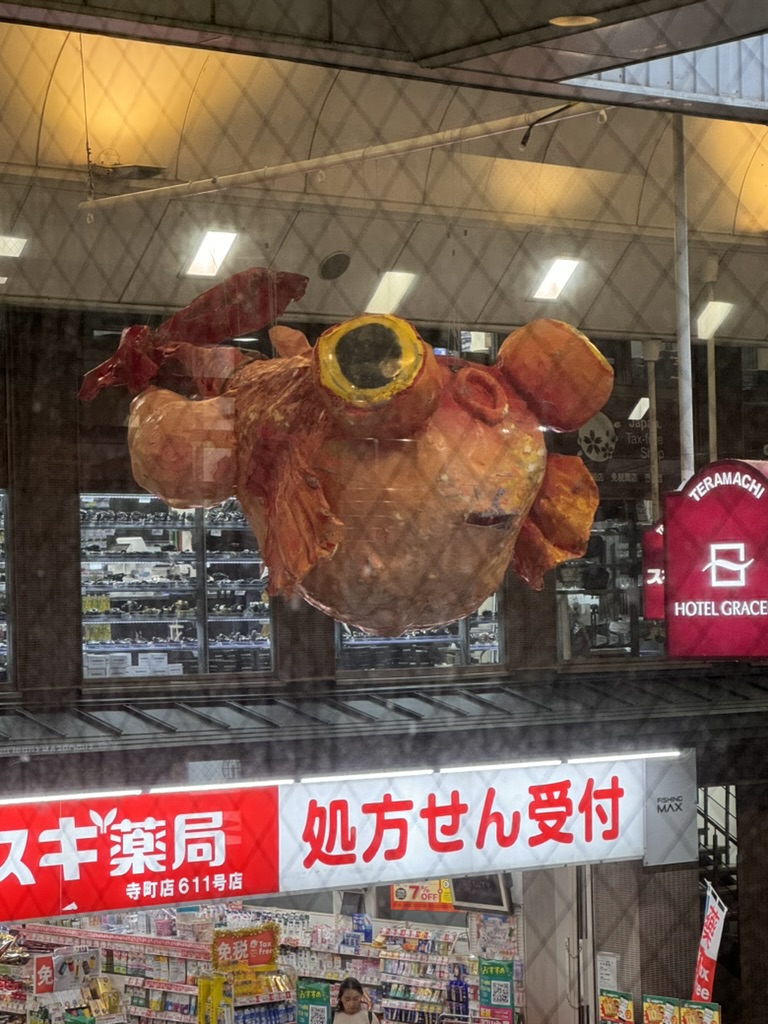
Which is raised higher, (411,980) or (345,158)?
(345,158)

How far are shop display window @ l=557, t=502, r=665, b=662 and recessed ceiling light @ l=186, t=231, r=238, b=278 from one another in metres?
0.34

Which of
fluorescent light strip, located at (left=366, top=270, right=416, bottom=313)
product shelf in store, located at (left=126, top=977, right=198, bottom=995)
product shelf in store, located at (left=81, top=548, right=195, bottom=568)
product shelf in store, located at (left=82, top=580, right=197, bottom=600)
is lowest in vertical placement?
product shelf in store, located at (left=126, top=977, right=198, bottom=995)

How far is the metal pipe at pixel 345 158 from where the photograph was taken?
896 millimetres

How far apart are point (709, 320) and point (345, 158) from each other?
320 mm

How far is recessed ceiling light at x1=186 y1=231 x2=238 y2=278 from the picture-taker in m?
0.90

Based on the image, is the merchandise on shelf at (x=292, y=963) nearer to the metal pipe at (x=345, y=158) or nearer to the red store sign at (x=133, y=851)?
the red store sign at (x=133, y=851)

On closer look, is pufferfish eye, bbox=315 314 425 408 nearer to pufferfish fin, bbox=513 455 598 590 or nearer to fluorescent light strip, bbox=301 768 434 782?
pufferfish fin, bbox=513 455 598 590

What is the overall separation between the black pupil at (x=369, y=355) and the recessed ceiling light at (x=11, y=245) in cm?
40

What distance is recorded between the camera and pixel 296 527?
2.04 ft

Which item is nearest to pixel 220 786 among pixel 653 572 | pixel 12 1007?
pixel 653 572

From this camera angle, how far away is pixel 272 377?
660 millimetres

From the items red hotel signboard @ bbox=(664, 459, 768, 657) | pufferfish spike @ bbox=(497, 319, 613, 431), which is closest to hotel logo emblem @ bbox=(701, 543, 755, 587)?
red hotel signboard @ bbox=(664, 459, 768, 657)

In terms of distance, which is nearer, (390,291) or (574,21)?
(574,21)

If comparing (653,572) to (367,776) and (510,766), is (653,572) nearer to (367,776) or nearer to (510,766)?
(510,766)
